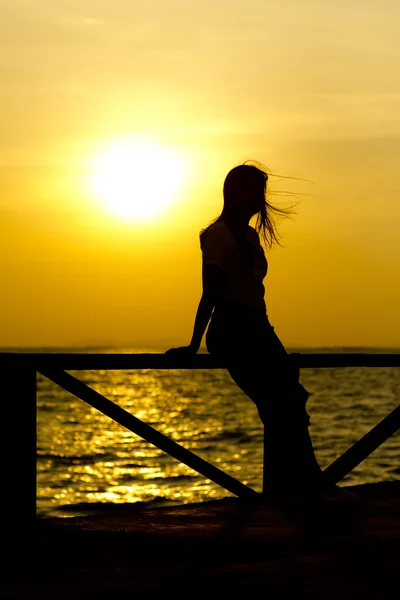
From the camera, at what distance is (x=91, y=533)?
16.8 feet

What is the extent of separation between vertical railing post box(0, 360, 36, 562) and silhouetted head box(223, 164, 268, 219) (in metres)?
1.46

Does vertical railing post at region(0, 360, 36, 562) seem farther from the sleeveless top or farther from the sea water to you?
the sea water

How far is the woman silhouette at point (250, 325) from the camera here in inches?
223

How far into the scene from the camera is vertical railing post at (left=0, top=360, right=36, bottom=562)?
5234 millimetres

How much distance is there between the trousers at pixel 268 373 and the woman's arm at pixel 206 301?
0.37 feet

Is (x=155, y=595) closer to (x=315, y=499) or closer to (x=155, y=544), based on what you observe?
(x=155, y=544)

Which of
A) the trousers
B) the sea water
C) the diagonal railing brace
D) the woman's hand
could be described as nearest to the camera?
the woman's hand

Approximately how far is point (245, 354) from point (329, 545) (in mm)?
1321

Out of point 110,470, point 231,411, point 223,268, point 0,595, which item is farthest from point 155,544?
point 231,411

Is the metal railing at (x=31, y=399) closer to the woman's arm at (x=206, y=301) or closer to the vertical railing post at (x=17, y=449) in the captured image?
the vertical railing post at (x=17, y=449)

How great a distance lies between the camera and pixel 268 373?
5.79 m

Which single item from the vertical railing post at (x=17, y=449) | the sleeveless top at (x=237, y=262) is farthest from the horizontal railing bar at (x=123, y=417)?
the sleeveless top at (x=237, y=262)

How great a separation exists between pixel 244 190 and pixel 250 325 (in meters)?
0.75

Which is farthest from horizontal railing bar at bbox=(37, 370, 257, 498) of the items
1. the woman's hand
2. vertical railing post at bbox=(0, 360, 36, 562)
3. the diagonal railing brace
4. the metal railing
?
the diagonal railing brace
